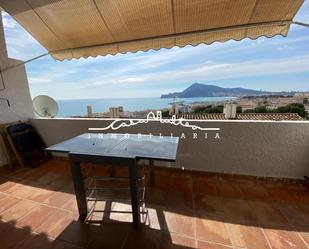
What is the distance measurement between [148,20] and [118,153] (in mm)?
2219

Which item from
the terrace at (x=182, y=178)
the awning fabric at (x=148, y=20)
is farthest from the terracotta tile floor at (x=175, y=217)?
the awning fabric at (x=148, y=20)

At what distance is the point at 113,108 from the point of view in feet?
15.7

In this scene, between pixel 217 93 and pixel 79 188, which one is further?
pixel 217 93

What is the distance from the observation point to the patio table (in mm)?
1929

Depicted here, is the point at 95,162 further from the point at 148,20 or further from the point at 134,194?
the point at 148,20

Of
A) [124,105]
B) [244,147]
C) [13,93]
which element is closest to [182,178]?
[244,147]

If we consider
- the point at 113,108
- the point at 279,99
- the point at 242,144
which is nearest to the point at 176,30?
the point at 242,144

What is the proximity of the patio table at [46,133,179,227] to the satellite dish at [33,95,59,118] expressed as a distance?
2.95 meters

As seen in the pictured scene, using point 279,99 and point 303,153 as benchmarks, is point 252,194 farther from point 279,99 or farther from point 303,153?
point 279,99

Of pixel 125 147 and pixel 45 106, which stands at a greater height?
pixel 45 106

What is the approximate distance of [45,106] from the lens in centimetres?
502

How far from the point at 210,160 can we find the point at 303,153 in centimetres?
153

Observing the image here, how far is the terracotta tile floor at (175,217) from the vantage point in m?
1.92

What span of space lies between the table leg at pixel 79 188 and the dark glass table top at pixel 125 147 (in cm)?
21
